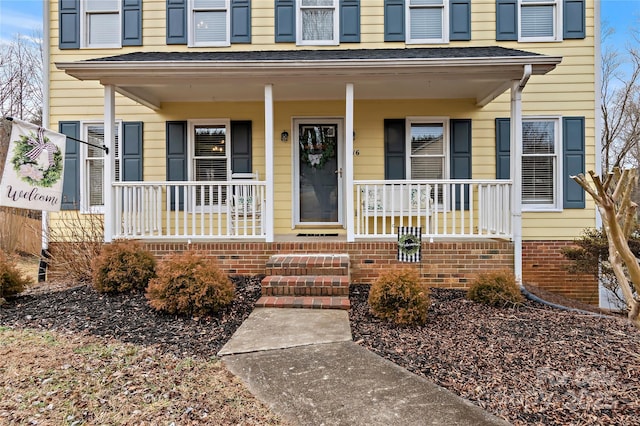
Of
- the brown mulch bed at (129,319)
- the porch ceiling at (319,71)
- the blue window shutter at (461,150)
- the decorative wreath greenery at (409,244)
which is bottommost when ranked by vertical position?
the brown mulch bed at (129,319)

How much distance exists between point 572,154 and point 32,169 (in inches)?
326

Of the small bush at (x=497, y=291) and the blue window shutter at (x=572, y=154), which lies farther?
the blue window shutter at (x=572, y=154)

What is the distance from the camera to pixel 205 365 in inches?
118

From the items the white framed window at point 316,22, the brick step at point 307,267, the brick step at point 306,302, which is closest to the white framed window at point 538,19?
the white framed window at point 316,22

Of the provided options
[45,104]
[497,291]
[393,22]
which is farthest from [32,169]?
[393,22]

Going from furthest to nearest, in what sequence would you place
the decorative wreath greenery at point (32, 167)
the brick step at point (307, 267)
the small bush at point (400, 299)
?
the brick step at point (307, 267) → the decorative wreath greenery at point (32, 167) → the small bush at point (400, 299)

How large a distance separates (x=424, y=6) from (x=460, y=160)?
2929 millimetres

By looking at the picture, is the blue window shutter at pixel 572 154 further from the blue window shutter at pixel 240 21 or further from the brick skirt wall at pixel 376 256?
Answer: the blue window shutter at pixel 240 21

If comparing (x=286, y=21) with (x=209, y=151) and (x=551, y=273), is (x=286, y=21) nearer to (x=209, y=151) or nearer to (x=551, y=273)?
(x=209, y=151)

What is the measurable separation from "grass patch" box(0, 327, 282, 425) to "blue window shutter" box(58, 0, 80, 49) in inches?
241

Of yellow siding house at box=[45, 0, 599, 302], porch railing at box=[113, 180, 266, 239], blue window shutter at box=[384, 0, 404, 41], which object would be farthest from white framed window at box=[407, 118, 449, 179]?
porch railing at box=[113, 180, 266, 239]

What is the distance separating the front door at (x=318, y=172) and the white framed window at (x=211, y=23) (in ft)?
7.37

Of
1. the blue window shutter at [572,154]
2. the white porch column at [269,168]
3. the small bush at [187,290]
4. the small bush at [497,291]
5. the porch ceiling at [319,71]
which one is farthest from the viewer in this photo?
the blue window shutter at [572,154]

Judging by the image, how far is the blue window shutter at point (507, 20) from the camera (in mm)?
7219
